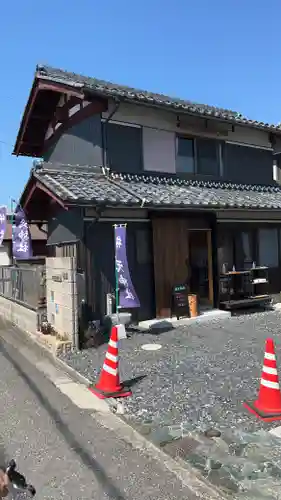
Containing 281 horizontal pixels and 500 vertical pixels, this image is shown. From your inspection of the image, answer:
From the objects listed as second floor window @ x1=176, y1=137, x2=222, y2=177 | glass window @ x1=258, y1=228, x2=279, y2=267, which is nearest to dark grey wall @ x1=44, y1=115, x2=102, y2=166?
second floor window @ x1=176, y1=137, x2=222, y2=177

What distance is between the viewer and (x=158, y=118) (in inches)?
438

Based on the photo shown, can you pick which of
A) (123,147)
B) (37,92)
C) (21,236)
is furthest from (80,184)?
(37,92)

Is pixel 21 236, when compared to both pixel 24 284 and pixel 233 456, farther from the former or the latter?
→ pixel 233 456

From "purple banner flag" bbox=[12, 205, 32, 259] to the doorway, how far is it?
461 cm

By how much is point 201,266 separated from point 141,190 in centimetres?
313

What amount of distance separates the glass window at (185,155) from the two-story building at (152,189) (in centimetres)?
3

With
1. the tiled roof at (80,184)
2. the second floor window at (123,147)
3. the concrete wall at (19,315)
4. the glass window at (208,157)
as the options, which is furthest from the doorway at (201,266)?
the concrete wall at (19,315)

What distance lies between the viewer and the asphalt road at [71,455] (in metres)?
3.22

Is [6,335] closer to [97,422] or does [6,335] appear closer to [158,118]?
[97,422]

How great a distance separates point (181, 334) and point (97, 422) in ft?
14.1

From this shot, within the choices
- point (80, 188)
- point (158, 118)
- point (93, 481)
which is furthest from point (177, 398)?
point (158, 118)

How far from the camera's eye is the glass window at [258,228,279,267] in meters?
11.9

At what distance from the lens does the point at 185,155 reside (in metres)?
11.8

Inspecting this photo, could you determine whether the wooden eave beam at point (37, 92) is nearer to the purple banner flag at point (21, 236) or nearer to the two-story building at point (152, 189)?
the two-story building at point (152, 189)
